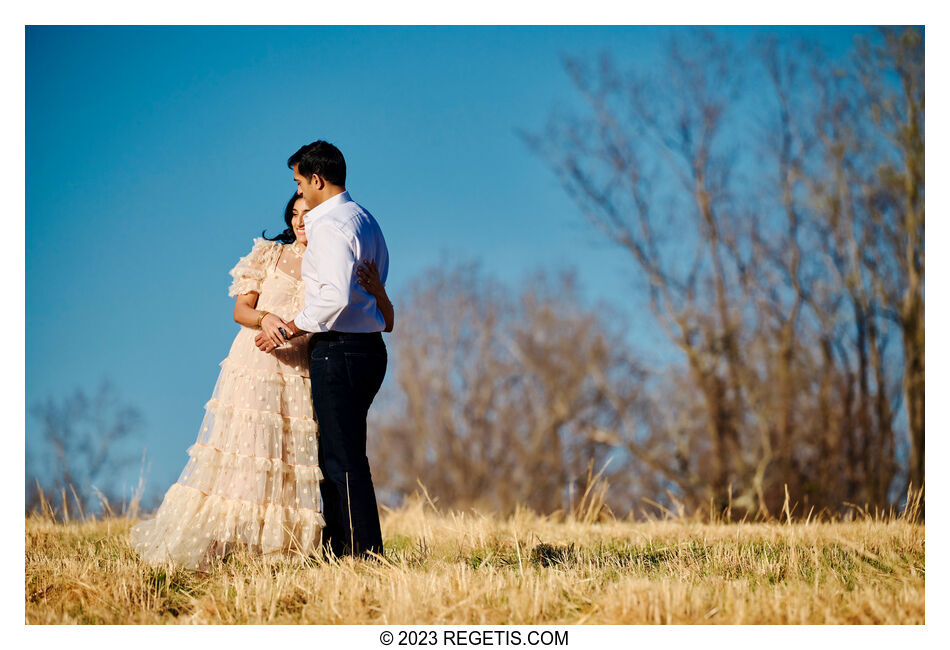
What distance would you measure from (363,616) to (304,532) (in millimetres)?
833

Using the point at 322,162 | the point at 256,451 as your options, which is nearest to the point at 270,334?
the point at 256,451

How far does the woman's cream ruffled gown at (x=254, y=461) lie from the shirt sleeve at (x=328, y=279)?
42 centimetres

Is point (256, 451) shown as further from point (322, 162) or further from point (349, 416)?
point (322, 162)

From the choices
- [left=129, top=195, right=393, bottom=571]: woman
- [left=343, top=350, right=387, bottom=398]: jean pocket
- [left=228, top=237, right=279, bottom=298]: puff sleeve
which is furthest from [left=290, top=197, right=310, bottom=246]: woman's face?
[left=343, top=350, right=387, bottom=398]: jean pocket

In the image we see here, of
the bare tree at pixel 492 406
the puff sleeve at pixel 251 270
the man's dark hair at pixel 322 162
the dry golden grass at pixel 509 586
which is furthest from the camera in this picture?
the bare tree at pixel 492 406

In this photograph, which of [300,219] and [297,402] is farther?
[300,219]

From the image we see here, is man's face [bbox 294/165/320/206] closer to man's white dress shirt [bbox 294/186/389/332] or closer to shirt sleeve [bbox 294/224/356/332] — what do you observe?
man's white dress shirt [bbox 294/186/389/332]

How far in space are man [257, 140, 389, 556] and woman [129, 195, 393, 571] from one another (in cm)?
15

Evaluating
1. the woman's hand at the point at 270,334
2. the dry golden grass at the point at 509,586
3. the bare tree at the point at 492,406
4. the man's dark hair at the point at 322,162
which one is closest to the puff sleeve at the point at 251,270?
the woman's hand at the point at 270,334

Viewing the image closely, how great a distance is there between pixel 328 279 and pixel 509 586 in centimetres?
142

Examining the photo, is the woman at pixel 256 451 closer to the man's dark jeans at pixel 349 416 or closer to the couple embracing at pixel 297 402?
the couple embracing at pixel 297 402

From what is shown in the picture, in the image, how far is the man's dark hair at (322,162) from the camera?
12.8 ft

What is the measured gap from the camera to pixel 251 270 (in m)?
4.14

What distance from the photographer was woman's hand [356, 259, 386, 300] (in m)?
3.75
